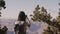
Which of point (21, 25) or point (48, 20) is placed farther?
point (48, 20)

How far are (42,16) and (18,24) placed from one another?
12619 mm

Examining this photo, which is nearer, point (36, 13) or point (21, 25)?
point (21, 25)

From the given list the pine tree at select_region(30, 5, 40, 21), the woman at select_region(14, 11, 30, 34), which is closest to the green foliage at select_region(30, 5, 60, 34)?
the pine tree at select_region(30, 5, 40, 21)

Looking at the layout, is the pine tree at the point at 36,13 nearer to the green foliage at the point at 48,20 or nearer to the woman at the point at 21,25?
the green foliage at the point at 48,20

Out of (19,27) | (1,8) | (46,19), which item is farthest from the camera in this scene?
(1,8)

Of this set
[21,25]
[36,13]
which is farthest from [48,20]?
[21,25]

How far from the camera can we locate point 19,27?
35.4 ft

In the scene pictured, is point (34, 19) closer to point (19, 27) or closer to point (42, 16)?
point (42, 16)

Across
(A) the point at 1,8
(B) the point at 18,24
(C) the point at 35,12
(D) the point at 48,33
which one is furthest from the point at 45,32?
(B) the point at 18,24

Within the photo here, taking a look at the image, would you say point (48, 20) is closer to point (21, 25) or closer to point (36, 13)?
point (36, 13)

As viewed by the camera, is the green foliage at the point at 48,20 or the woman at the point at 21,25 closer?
the woman at the point at 21,25

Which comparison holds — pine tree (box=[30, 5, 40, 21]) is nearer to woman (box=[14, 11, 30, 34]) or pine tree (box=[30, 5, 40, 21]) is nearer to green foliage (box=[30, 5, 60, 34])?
green foliage (box=[30, 5, 60, 34])

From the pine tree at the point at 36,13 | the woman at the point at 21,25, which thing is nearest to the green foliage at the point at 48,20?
the pine tree at the point at 36,13

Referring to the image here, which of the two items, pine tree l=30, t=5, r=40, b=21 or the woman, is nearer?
the woman
